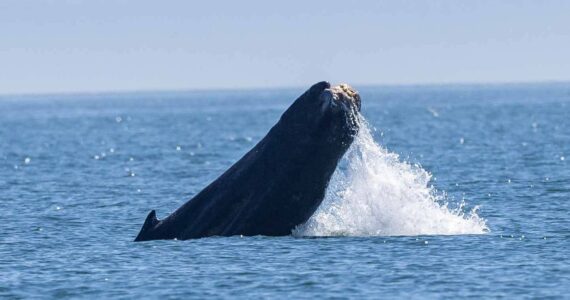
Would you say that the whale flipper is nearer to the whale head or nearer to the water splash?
the whale head

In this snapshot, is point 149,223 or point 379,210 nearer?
point 149,223

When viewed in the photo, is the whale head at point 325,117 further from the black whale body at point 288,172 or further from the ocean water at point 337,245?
the ocean water at point 337,245

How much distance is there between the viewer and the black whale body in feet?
90.4

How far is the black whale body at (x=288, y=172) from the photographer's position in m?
27.6

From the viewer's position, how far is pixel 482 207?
127 feet

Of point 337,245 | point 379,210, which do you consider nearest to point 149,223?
point 337,245

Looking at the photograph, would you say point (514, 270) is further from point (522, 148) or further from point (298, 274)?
point (522, 148)

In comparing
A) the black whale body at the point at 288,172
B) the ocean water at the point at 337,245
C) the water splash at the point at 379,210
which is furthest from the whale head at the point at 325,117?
the water splash at the point at 379,210

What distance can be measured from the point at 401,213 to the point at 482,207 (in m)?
7.21

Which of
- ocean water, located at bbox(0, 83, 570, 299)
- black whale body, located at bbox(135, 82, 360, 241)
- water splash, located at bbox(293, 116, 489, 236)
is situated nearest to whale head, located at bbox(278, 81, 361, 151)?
black whale body, located at bbox(135, 82, 360, 241)

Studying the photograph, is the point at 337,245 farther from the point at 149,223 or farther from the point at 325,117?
the point at 149,223

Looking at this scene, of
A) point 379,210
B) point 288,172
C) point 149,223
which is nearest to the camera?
point 288,172

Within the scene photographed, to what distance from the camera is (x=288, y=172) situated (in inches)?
1103

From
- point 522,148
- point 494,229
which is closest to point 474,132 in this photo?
point 522,148
